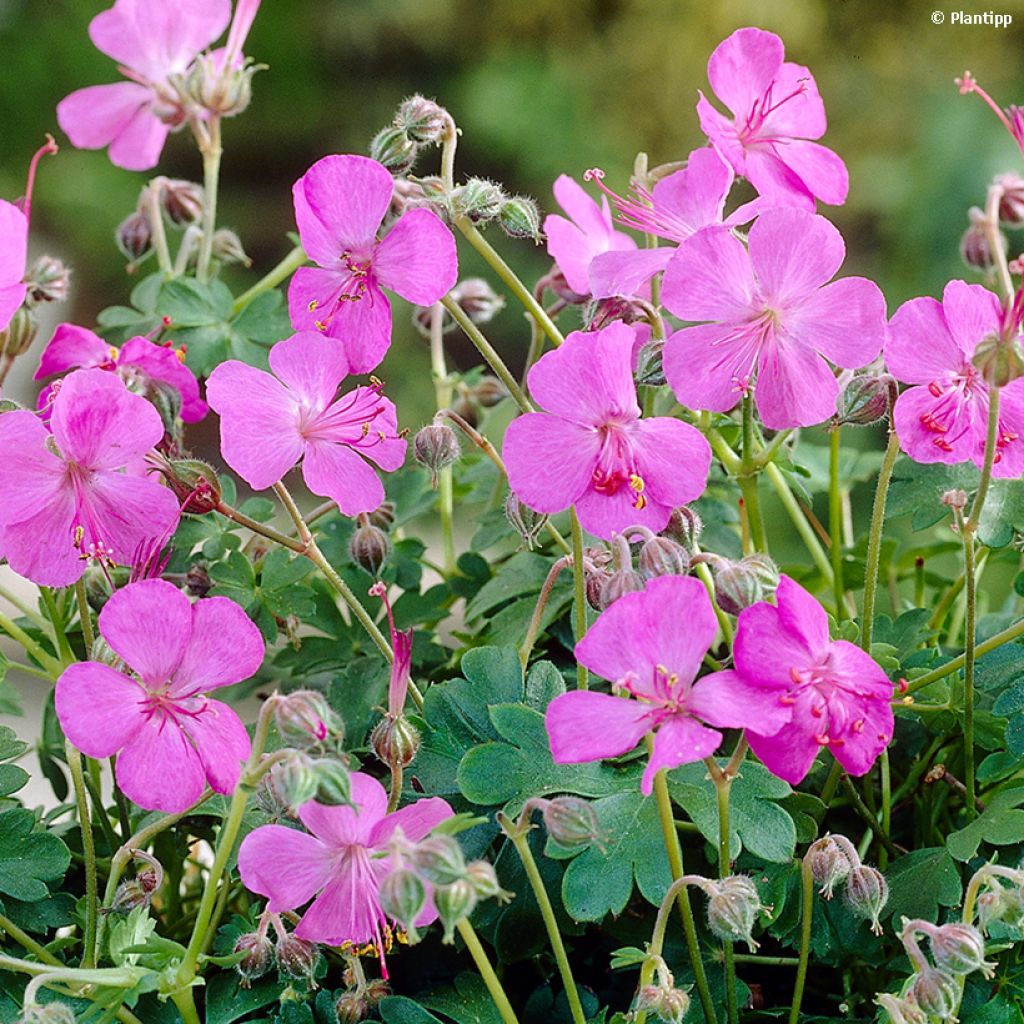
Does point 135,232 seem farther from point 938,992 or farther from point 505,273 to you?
point 938,992

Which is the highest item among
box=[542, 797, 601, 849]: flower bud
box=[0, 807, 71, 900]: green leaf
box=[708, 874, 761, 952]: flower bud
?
box=[542, 797, 601, 849]: flower bud

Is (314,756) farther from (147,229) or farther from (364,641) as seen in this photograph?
(147,229)

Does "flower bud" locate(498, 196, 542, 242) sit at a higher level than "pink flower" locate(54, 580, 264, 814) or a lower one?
higher

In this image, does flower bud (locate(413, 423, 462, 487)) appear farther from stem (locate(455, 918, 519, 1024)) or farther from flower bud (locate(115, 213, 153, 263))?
flower bud (locate(115, 213, 153, 263))

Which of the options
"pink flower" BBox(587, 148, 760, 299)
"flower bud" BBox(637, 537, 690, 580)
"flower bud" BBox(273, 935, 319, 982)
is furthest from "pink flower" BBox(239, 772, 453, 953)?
"pink flower" BBox(587, 148, 760, 299)

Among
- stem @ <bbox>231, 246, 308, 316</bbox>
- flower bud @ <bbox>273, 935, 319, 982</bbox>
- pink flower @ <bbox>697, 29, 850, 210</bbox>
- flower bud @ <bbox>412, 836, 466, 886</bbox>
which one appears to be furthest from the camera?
stem @ <bbox>231, 246, 308, 316</bbox>

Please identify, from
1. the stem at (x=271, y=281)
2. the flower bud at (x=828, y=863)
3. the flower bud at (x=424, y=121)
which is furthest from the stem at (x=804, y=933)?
the stem at (x=271, y=281)

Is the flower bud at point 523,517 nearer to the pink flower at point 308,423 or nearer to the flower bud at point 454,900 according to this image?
the pink flower at point 308,423
